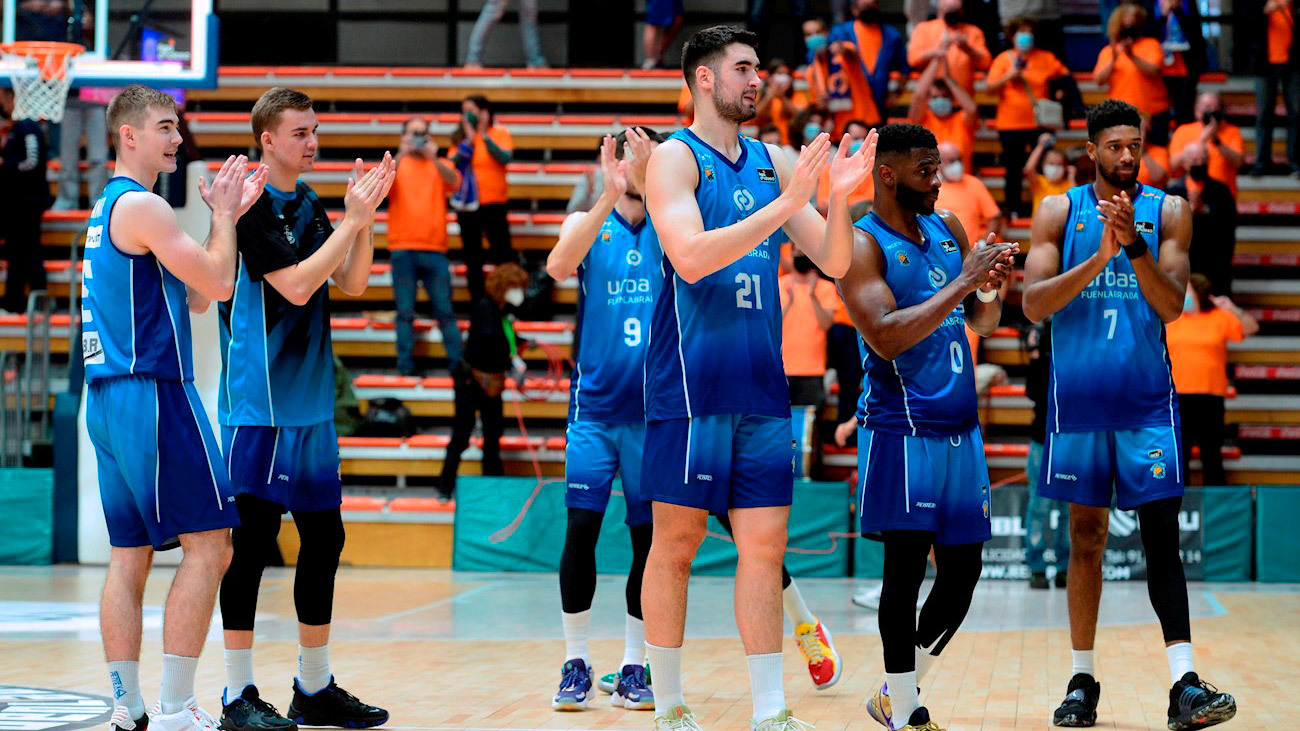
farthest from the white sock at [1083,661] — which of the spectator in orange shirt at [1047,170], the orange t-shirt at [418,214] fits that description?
the orange t-shirt at [418,214]

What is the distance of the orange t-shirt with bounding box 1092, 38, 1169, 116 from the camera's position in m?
14.9

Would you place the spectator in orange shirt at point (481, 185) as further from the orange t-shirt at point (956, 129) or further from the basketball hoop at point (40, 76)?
the basketball hoop at point (40, 76)

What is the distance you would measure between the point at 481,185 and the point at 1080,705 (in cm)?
1046

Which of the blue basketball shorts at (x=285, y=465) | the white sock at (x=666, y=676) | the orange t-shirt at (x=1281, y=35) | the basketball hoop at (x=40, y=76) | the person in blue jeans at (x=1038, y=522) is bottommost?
the person in blue jeans at (x=1038, y=522)

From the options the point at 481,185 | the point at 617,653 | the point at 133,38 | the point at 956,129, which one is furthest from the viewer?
the point at 481,185

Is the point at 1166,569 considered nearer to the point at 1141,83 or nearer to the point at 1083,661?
the point at 1083,661

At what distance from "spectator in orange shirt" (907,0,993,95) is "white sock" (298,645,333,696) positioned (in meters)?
10.9

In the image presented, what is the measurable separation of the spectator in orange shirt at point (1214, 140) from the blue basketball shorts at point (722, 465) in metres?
10.6

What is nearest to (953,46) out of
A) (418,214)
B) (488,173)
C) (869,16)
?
(869,16)

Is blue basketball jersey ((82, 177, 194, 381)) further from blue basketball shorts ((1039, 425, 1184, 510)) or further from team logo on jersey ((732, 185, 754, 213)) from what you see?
blue basketball shorts ((1039, 425, 1184, 510))

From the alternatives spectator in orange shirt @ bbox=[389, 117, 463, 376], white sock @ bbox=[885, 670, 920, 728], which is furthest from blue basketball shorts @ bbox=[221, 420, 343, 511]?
spectator in orange shirt @ bbox=[389, 117, 463, 376]

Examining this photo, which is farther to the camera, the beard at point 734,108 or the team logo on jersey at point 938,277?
the team logo on jersey at point 938,277

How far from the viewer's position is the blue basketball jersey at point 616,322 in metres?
6.39

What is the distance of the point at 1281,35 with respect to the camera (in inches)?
593
